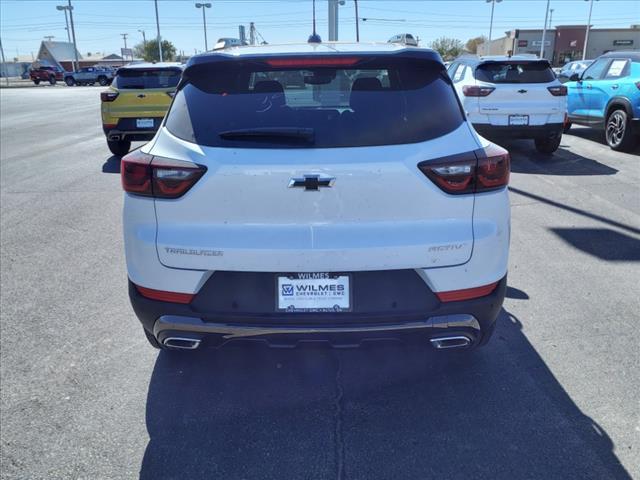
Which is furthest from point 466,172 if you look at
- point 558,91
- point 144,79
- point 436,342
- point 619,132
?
point 144,79

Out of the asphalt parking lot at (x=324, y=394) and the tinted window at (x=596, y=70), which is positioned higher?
the tinted window at (x=596, y=70)

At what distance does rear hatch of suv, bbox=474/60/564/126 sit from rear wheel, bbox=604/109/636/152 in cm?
152

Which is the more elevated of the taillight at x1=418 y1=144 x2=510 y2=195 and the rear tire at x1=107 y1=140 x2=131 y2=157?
the taillight at x1=418 y1=144 x2=510 y2=195

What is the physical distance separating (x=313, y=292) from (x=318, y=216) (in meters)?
0.37

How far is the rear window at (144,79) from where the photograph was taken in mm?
11320

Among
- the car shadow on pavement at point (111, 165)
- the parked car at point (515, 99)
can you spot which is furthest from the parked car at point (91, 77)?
the parked car at point (515, 99)

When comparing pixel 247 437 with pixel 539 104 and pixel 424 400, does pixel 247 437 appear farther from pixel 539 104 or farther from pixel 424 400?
pixel 539 104

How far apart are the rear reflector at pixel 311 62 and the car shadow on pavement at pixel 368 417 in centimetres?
145

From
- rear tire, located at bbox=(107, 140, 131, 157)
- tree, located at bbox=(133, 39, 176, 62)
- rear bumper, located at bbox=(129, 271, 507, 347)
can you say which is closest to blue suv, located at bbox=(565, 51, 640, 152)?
rear bumper, located at bbox=(129, 271, 507, 347)

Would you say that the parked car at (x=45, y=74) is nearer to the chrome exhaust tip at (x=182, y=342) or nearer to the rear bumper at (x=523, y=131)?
the rear bumper at (x=523, y=131)

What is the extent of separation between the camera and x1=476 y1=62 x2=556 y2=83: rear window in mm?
9984

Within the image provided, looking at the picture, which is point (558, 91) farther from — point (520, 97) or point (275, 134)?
point (275, 134)

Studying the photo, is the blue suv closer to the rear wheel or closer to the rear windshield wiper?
the rear wheel

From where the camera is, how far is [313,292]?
8.70 feet
